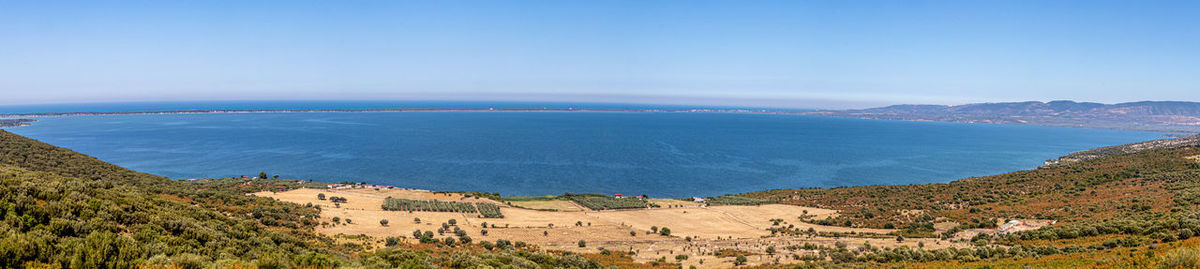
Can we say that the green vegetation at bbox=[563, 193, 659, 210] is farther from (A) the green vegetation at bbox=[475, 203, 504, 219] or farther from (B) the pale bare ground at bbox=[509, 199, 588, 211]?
(A) the green vegetation at bbox=[475, 203, 504, 219]

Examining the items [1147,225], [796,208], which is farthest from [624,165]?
[1147,225]

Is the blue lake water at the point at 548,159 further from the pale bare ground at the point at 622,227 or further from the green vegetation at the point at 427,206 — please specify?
the pale bare ground at the point at 622,227

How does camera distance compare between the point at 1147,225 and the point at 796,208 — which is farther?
the point at 796,208

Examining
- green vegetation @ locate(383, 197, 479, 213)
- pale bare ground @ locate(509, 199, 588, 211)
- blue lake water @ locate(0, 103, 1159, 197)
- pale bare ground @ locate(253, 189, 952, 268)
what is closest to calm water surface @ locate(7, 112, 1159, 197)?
blue lake water @ locate(0, 103, 1159, 197)

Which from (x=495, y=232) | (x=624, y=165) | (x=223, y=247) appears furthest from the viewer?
(x=624, y=165)

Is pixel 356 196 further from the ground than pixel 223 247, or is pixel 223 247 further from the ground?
pixel 223 247

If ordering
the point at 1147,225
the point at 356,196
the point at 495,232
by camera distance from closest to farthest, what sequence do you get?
the point at 1147,225 < the point at 495,232 < the point at 356,196

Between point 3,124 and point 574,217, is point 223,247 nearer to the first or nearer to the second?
point 574,217
